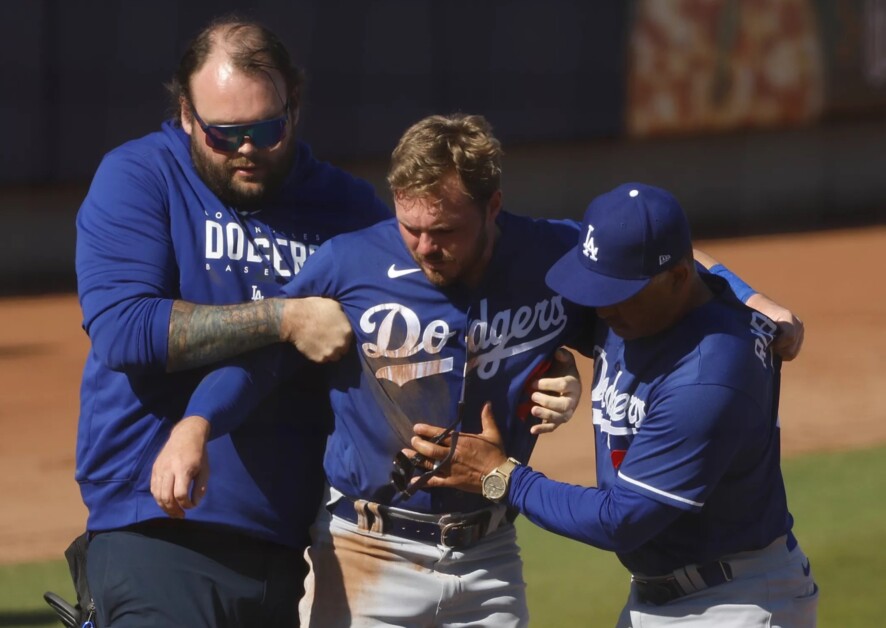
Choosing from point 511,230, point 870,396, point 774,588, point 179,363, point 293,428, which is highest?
point 511,230

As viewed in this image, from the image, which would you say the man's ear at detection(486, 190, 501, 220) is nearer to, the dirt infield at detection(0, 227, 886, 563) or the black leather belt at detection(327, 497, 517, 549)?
the black leather belt at detection(327, 497, 517, 549)

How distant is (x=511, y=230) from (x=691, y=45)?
46.6 feet

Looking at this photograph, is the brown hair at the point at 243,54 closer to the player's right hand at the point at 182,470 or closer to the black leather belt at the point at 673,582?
the player's right hand at the point at 182,470

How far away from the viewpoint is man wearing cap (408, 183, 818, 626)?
3.32 metres

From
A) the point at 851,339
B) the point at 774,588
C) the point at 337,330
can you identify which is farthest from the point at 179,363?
the point at 851,339

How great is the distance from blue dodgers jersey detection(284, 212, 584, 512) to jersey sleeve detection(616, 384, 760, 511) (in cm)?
50

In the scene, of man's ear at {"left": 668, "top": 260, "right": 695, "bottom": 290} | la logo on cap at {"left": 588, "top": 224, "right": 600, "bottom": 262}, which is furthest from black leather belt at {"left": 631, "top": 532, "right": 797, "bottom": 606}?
la logo on cap at {"left": 588, "top": 224, "right": 600, "bottom": 262}

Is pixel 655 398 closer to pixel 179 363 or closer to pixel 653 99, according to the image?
pixel 179 363

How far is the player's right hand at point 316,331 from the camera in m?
3.58

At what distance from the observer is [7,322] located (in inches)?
526

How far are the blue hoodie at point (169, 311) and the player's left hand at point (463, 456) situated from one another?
0.46 meters

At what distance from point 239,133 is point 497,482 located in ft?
3.90

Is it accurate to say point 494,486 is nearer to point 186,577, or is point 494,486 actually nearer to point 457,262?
point 457,262

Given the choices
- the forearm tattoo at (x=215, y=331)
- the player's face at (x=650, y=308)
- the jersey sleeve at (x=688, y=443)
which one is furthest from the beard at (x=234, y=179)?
the jersey sleeve at (x=688, y=443)
